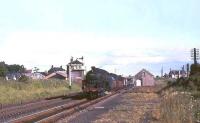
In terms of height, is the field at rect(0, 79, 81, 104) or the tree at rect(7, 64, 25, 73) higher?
the tree at rect(7, 64, 25, 73)

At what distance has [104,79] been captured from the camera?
55.8m

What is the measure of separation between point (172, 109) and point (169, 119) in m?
1.75

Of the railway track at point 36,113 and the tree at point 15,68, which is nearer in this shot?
the railway track at point 36,113

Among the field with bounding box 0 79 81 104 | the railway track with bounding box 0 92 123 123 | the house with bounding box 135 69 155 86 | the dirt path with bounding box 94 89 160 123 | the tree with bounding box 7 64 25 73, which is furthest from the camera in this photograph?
the tree with bounding box 7 64 25 73

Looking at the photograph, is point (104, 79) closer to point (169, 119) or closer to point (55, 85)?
point (55, 85)

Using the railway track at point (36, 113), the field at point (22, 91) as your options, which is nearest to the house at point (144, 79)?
the field at point (22, 91)

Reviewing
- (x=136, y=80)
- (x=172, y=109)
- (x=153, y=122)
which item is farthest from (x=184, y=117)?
(x=136, y=80)

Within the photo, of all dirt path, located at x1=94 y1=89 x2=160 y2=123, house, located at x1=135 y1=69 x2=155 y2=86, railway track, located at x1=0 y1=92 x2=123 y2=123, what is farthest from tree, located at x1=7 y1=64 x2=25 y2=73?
dirt path, located at x1=94 y1=89 x2=160 y2=123

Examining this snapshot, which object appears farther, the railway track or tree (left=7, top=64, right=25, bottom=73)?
tree (left=7, top=64, right=25, bottom=73)

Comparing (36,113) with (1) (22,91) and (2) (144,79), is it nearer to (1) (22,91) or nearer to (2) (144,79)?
(1) (22,91)

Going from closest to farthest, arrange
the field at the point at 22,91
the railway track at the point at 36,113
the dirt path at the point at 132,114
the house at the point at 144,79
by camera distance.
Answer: the dirt path at the point at 132,114 < the railway track at the point at 36,113 < the field at the point at 22,91 < the house at the point at 144,79

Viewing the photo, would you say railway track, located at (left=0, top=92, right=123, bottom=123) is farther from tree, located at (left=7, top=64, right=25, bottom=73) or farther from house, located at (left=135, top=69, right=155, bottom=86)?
tree, located at (left=7, top=64, right=25, bottom=73)

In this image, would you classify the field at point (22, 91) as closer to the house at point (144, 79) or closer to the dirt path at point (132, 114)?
the dirt path at point (132, 114)

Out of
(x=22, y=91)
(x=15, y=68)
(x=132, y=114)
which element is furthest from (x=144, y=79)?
(x=132, y=114)
